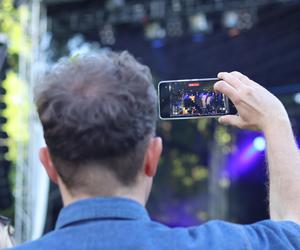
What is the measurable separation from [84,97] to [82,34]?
19.1 feet

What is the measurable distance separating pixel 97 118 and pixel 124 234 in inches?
8.0

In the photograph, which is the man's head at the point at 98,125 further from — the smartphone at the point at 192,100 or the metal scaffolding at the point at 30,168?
the metal scaffolding at the point at 30,168

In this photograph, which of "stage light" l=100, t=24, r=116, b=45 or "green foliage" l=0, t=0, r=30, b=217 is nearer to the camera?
"green foliage" l=0, t=0, r=30, b=217

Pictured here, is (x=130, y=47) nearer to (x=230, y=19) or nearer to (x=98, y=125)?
(x=230, y=19)

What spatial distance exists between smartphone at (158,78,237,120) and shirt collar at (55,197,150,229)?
41cm

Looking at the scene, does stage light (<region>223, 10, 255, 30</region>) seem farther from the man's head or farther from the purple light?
the man's head

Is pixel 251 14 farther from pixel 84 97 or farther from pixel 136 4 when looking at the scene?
pixel 84 97

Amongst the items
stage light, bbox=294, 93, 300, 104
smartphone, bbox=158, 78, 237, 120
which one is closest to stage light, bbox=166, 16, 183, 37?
stage light, bbox=294, 93, 300, 104

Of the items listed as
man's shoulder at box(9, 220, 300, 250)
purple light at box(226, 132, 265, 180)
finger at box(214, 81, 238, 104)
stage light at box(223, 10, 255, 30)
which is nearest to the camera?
man's shoulder at box(9, 220, 300, 250)

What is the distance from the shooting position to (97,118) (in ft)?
3.12

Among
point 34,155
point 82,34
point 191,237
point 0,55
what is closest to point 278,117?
point 191,237

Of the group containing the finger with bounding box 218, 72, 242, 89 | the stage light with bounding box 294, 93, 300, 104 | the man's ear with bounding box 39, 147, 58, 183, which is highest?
the finger with bounding box 218, 72, 242, 89

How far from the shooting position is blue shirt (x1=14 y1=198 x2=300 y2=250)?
932 mm

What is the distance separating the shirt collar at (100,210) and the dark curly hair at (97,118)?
0.04m
